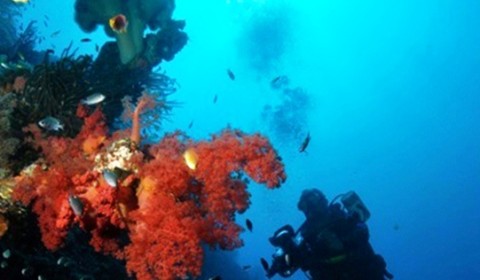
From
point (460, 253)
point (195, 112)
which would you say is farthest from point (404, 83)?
point (195, 112)

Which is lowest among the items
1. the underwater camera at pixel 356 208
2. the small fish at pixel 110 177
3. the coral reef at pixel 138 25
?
the small fish at pixel 110 177

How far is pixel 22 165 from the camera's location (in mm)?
4742

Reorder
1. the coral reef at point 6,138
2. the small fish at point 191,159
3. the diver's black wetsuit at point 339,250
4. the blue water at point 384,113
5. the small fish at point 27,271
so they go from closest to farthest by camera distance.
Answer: the small fish at point 191,159, the coral reef at point 6,138, the small fish at point 27,271, the diver's black wetsuit at point 339,250, the blue water at point 384,113

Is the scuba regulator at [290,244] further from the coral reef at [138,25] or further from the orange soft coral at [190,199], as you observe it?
the orange soft coral at [190,199]

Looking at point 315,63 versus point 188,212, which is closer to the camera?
point 188,212

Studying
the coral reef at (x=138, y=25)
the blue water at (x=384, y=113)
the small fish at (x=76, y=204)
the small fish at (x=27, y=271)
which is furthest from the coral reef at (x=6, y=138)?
the blue water at (x=384, y=113)

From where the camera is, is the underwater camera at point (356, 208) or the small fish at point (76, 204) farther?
the underwater camera at point (356, 208)

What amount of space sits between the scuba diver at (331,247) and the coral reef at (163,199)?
4962 millimetres

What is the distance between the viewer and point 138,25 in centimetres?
906

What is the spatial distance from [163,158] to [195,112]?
148675 millimetres

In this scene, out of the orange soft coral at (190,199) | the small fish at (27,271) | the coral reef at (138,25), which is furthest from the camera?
the coral reef at (138,25)

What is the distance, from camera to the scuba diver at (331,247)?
8.41m

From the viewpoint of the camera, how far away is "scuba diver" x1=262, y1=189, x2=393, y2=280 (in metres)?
8.41

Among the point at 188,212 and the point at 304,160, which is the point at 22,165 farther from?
the point at 304,160
